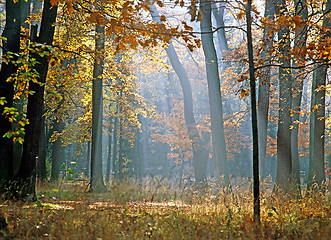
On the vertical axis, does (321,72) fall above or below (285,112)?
above

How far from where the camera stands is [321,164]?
9.78 metres

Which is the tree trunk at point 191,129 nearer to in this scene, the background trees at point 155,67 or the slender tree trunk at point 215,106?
the background trees at point 155,67

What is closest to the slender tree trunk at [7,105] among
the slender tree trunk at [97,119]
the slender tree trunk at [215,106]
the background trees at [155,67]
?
the background trees at [155,67]

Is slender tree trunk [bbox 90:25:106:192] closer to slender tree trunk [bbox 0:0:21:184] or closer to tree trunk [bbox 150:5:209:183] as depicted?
slender tree trunk [bbox 0:0:21:184]

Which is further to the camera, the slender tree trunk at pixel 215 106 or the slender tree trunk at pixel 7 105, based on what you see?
the slender tree trunk at pixel 215 106

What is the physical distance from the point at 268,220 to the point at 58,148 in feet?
45.3

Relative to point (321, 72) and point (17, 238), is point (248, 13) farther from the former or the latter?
point (321, 72)

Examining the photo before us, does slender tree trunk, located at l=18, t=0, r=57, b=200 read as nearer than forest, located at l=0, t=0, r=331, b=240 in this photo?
No

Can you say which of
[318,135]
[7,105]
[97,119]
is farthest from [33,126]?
[318,135]

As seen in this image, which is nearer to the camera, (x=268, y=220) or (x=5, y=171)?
(x=268, y=220)

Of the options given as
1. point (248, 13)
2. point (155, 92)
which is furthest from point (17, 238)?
point (155, 92)

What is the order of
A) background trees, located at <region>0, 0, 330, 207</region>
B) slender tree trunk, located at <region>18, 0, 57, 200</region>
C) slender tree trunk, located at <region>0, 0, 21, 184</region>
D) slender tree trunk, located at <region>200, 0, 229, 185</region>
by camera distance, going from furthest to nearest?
1. slender tree trunk, located at <region>200, 0, 229, 185</region>
2. slender tree trunk, located at <region>0, 0, 21, 184</region>
3. slender tree trunk, located at <region>18, 0, 57, 200</region>
4. background trees, located at <region>0, 0, 330, 207</region>

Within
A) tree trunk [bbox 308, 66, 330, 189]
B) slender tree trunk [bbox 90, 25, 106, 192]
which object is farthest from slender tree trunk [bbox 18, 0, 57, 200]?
tree trunk [bbox 308, 66, 330, 189]

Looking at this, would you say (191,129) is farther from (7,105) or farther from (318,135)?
(7,105)
